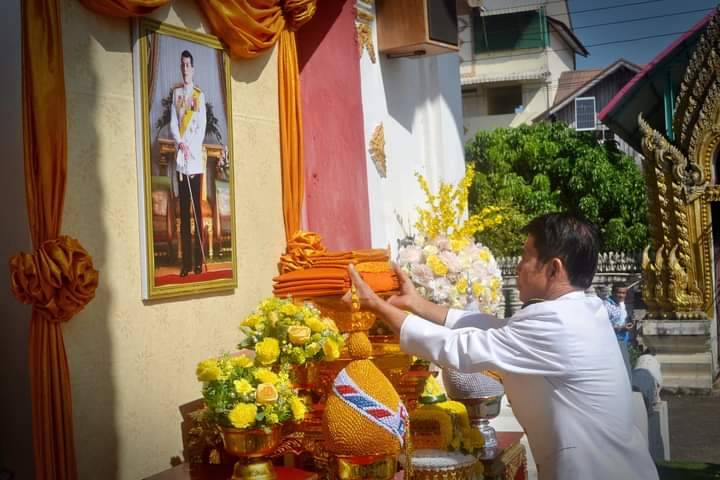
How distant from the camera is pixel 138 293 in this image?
3.48 metres

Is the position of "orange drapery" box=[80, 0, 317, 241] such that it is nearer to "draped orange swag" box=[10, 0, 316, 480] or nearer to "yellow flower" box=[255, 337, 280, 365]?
"draped orange swag" box=[10, 0, 316, 480]

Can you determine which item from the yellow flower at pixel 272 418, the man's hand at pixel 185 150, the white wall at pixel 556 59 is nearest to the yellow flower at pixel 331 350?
the yellow flower at pixel 272 418

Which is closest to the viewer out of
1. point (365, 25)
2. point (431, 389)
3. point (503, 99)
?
point (431, 389)

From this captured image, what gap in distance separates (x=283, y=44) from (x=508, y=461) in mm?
2367

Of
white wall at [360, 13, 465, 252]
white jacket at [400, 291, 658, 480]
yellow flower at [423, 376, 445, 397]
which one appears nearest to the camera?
white jacket at [400, 291, 658, 480]

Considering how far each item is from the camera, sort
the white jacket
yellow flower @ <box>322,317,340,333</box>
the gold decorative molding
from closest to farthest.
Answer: the white jacket → yellow flower @ <box>322,317,340,333</box> → the gold decorative molding

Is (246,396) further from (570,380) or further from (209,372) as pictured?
(570,380)

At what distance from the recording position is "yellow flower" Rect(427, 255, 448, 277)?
15.6 feet

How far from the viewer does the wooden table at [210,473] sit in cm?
291

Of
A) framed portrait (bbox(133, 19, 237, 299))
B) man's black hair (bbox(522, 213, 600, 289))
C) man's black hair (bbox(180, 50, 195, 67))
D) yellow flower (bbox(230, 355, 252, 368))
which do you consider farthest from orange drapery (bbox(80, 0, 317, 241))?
man's black hair (bbox(522, 213, 600, 289))

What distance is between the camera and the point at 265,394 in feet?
8.95

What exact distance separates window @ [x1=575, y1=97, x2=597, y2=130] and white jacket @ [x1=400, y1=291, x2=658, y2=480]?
73.5 ft

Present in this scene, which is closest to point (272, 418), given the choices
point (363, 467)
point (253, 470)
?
point (253, 470)

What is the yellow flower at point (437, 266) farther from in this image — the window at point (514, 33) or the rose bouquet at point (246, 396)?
the window at point (514, 33)
